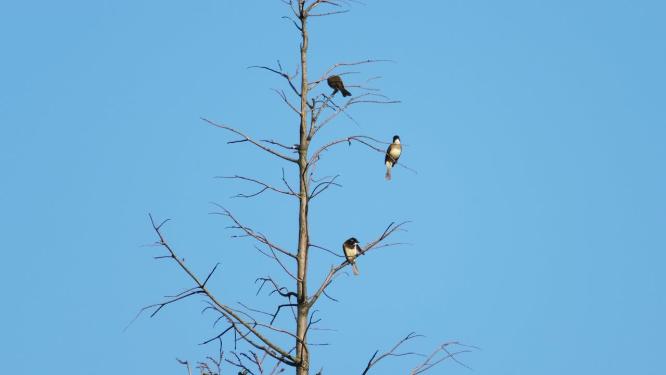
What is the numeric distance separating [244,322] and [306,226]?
0.61 meters

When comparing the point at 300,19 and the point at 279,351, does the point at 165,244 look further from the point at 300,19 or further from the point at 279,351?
the point at 300,19

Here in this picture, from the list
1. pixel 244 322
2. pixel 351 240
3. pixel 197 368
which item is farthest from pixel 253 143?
pixel 351 240

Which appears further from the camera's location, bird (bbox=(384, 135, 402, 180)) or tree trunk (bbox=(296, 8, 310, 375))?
bird (bbox=(384, 135, 402, 180))

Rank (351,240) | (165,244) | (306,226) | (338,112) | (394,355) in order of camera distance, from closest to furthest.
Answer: (165,244) → (394,355) → (306,226) → (338,112) → (351,240)

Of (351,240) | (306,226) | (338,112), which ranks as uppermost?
(351,240)

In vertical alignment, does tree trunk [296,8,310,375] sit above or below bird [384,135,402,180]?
below

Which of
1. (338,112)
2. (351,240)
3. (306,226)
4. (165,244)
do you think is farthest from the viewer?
(351,240)

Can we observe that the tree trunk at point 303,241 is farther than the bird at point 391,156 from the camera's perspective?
No

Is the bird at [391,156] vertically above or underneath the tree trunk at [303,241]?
above

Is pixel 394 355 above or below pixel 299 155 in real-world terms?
below

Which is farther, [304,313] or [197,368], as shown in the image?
[197,368]

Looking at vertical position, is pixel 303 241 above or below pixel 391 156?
below

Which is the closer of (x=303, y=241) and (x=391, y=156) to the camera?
(x=303, y=241)

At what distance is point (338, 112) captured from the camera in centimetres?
478
